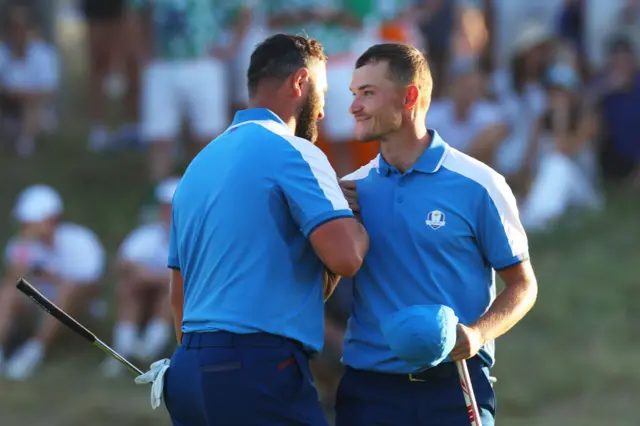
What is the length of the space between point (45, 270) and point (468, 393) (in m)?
6.42

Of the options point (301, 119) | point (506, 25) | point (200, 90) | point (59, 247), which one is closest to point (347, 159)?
point (200, 90)

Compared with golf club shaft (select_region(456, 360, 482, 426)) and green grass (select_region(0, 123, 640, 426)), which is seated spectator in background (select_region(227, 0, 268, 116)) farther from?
golf club shaft (select_region(456, 360, 482, 426))

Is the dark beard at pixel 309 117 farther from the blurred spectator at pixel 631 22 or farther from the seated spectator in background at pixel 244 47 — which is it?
the blurred spectator at pixel 631 22

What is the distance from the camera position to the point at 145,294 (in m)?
10.3

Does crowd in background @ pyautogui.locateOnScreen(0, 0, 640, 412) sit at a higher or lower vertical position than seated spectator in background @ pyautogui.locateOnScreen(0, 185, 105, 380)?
higher

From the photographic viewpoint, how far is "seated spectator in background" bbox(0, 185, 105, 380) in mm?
10266

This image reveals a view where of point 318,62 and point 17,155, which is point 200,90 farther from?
point 318,62

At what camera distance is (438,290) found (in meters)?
4.72

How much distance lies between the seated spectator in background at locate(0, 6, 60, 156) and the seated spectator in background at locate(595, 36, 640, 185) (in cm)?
605

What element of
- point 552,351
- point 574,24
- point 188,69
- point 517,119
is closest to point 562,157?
point 517,119

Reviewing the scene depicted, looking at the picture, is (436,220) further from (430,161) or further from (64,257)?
(64,257)

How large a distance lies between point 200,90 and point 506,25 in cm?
409

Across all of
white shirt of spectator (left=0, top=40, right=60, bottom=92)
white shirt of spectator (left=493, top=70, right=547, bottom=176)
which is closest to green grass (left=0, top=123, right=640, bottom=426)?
white shirt of spectator (left=493, top=70, right=547, bottom=176)

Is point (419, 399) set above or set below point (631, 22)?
below
